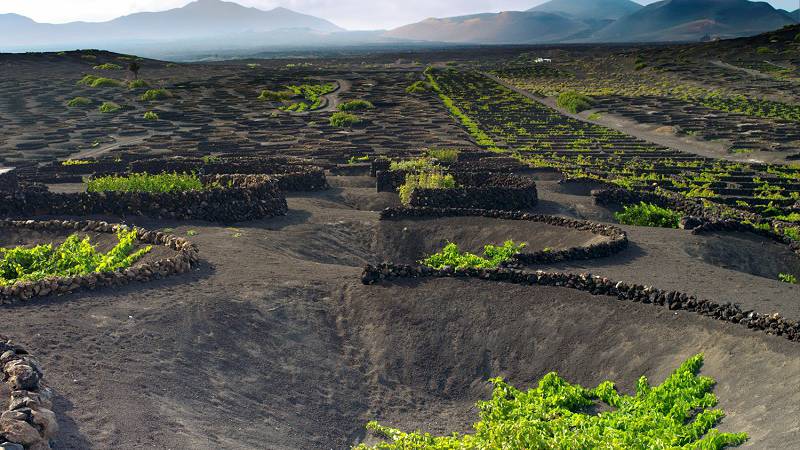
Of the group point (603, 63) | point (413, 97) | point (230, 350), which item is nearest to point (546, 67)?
point (603, 63)

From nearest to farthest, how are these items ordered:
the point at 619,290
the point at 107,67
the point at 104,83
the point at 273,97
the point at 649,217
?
the point at 619,290, the point at 649,217, the point at 273,97, the point at 104,83, the point at 107,67

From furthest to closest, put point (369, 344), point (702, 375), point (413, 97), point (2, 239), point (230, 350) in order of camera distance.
Answer: point (413, 97) < point (2, 239) < point (369, 344) < point (230, 350) < point (702, 375)

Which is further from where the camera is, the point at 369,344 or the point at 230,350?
the point at 369,344

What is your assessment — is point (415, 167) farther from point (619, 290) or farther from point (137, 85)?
point (137, 85)

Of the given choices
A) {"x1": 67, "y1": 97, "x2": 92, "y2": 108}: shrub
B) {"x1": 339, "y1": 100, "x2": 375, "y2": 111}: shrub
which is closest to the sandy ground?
{"x1": 339, "y1": 100, "x2": 375, "y2": 111}: shrub

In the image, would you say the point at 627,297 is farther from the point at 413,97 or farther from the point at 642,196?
the point at 413,97

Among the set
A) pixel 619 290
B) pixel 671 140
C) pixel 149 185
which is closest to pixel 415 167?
pixel 149 185

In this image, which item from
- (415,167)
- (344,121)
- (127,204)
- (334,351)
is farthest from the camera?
(344,121)

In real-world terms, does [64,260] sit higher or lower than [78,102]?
lower
